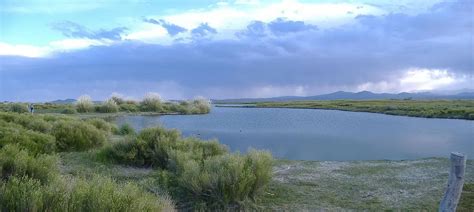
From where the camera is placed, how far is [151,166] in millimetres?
12500

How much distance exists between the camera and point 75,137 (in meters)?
15.7

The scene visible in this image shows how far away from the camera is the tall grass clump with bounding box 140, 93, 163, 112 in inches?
2287

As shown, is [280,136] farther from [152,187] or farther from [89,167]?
[152,187]

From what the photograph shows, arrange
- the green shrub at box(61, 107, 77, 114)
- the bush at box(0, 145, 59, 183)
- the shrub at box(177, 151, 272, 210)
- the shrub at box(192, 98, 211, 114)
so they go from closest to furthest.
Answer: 1. the bush at box(0, 145, 59, 183)
2. the shrub at box(177, 151, 272, 210)
3. the green shrub at box(61, 107, 77, 114)
4. the shrub at box(192, 98, 211, 114)

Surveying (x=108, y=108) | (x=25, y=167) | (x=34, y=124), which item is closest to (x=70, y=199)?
(x=25, y=167)

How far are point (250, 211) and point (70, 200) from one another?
3947mm

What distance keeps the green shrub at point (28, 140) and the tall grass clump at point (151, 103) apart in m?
44.5

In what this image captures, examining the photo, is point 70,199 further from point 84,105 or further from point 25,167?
point 84,105

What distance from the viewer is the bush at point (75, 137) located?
608 inches

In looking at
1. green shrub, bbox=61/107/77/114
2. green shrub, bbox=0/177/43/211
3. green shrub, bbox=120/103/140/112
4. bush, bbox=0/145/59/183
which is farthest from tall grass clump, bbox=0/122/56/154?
green shrub, bbox=120/103/140/112

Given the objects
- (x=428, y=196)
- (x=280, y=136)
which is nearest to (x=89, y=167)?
(x=428, y=196)

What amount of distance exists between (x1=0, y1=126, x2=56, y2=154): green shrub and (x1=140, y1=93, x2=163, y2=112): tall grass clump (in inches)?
1753

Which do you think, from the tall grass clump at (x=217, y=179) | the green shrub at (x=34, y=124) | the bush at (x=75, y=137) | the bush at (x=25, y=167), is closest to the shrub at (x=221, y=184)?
the tall grass clump at (x=217, y=179)

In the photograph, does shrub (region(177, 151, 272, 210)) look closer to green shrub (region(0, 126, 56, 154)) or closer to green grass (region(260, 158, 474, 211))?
green grass (region(260, 158, 474, 211))
